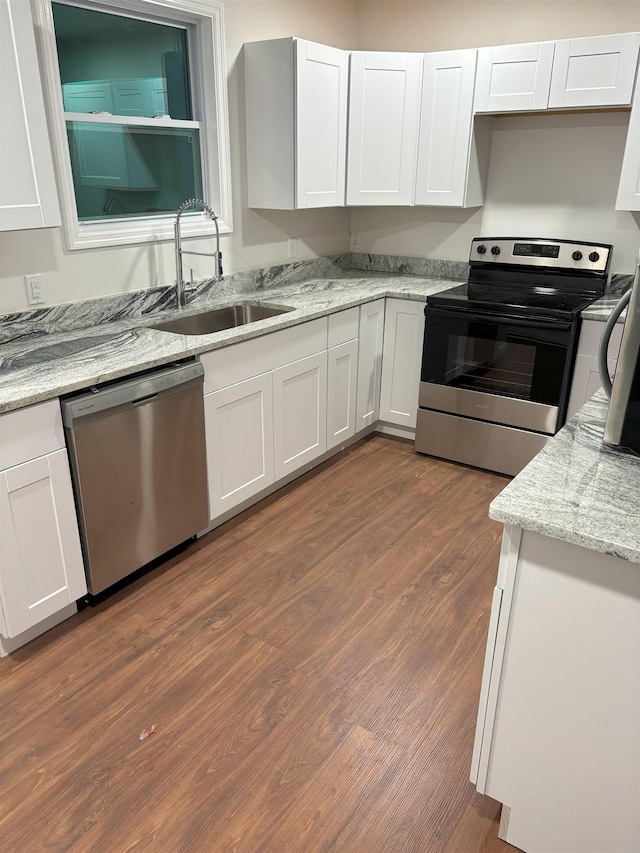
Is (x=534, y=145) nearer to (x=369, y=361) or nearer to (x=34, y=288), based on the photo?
(x=369, y=361)

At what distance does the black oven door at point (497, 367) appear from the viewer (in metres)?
3.14

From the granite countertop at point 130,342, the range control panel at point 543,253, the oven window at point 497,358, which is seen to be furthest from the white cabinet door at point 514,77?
the oven window at point 497,358

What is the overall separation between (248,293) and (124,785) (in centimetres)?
247

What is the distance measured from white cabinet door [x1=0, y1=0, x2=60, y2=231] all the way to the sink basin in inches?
39.3

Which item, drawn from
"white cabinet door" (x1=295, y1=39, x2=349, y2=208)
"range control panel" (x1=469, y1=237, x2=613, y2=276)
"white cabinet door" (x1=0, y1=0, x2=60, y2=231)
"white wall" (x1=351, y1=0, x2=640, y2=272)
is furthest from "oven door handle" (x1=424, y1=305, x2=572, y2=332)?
"white cabinet door" (x1=0, y1=0, x2=60, y2=231)

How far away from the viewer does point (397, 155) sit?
358 cm

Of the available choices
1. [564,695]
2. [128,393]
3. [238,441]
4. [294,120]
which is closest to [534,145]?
[294,120]

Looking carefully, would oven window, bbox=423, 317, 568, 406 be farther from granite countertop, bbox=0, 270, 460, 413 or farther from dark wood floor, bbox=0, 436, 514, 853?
dark wood floor, bbox=0, 436, 514, 853

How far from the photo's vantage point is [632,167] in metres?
2.98

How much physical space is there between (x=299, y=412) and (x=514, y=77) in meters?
2.00

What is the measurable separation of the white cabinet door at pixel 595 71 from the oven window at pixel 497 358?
1.12 m

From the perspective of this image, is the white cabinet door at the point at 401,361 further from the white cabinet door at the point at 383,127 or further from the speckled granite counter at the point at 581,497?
the speckled granite counter at the point at 581,497

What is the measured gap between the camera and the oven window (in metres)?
3.14

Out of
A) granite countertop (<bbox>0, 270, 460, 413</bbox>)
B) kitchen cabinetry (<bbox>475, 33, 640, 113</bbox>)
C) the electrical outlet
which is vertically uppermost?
kitchen cabinetry (<bbox>475, 33, 640, 113</bbox>)
